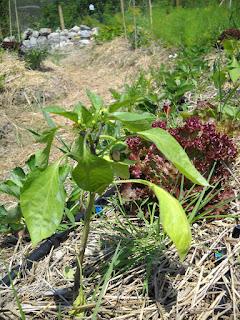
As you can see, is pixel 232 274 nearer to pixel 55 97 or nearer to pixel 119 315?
pixel 119 315

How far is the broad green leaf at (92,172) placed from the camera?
92 centimetres

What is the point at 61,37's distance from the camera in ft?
36.9

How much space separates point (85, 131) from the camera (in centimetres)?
105

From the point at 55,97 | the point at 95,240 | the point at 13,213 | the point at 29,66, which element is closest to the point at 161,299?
the point at 95,240

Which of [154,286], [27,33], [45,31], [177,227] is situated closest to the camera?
[177,227]

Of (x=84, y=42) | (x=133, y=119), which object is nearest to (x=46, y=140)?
(x=133, y=119)

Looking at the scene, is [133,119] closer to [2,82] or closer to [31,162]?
[31,162]

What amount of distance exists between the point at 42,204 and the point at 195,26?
6.11 m

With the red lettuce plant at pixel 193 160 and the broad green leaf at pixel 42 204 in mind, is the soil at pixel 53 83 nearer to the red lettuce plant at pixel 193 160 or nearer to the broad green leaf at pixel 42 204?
the red lettuce plant at pixel 193 160

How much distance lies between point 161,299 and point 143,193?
48 centimetres

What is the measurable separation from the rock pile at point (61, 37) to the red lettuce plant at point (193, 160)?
29.5ft

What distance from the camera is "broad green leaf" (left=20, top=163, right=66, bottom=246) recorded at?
942 millimetres

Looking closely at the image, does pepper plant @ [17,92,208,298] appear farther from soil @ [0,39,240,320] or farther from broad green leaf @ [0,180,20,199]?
broad green leaf @ [0,180,20,199]

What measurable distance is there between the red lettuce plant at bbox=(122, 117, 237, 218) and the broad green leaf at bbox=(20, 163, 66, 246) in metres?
0.73
